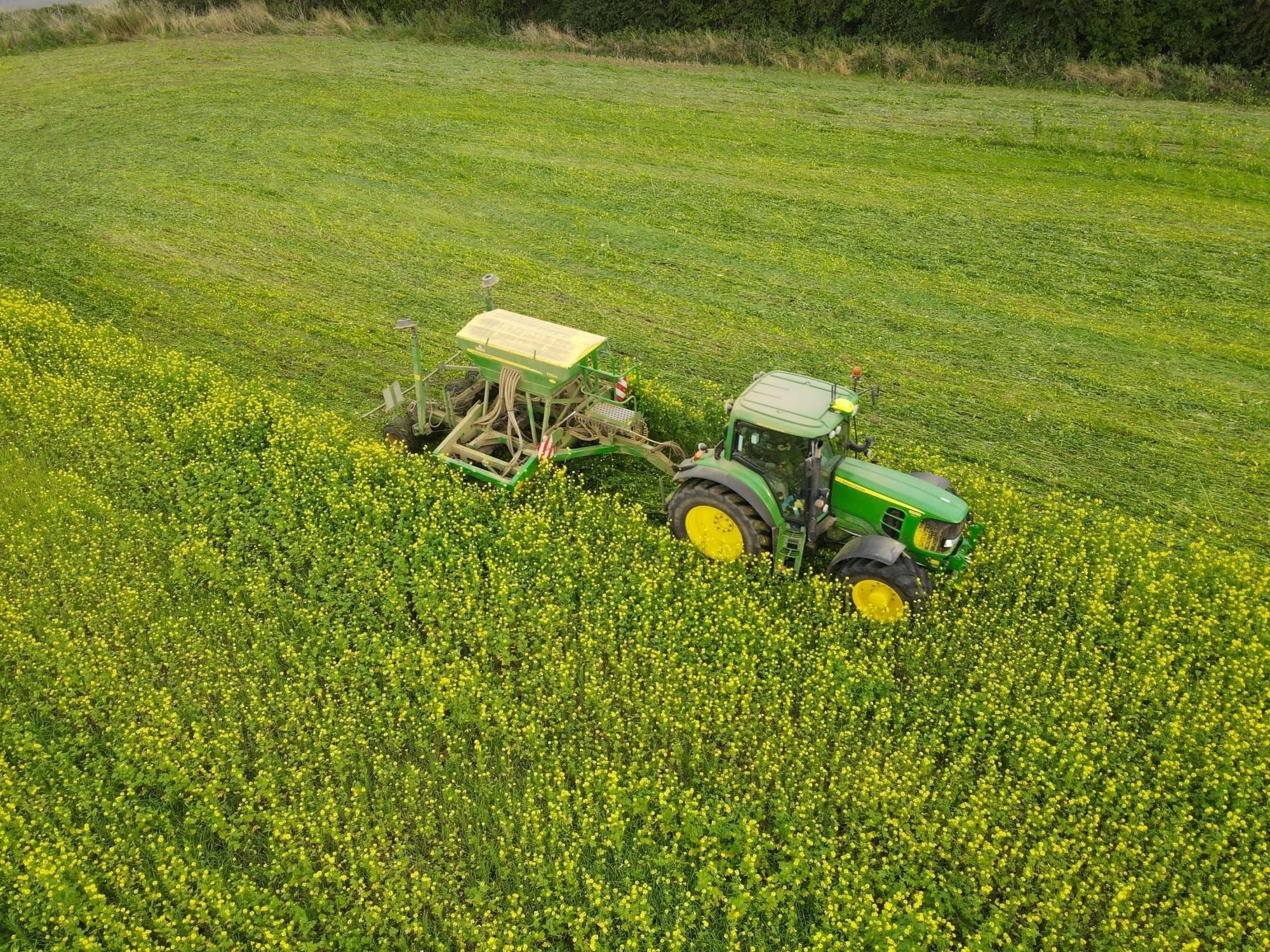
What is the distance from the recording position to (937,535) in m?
8.69

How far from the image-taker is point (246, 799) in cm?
727

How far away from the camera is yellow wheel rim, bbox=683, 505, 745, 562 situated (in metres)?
9.34

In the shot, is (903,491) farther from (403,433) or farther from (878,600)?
(403,433)

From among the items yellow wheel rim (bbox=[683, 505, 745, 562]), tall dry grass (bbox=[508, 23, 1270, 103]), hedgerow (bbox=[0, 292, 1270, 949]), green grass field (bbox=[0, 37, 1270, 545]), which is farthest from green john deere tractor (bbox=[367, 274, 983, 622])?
tall dry grass (bbox=[508, 23, 1270, 103])

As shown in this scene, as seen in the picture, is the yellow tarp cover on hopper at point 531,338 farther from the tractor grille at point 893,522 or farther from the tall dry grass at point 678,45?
the tall dry grass at point 678,45

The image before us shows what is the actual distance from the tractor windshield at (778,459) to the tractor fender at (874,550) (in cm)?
65

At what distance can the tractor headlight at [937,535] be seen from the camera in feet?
28.4

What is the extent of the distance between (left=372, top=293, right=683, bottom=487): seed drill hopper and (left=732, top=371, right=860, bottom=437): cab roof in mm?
1551

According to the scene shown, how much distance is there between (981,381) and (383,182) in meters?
14.5

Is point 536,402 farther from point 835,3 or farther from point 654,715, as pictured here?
Answer: point 835,3

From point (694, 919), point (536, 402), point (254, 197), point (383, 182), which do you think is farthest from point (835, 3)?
point (694, 919)

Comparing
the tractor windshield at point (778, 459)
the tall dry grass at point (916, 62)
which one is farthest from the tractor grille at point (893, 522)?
the tall dry grass at point (916, 62)

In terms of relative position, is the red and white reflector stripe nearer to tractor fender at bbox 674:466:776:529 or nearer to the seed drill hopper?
the seed drill hopper

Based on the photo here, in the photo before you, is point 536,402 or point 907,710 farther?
point 536,402
